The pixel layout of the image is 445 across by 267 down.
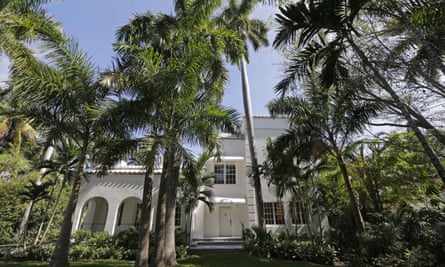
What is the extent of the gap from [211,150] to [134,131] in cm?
299

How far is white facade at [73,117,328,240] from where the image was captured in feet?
48.3

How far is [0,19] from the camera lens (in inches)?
305

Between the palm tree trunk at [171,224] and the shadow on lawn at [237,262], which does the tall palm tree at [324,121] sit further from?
the palm tree trunk at [171,224]

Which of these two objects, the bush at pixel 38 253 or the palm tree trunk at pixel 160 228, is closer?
the palm tree trunk at pixel 160 228

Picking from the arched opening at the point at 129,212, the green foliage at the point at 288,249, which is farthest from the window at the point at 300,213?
Answer: the arched opening at the point at 129,212

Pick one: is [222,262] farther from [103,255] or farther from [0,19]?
[0,19]

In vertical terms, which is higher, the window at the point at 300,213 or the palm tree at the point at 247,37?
the palm tree at the point at 247,37

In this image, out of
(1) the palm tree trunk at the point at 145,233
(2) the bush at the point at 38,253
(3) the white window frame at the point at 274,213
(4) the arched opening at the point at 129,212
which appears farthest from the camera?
(4) the arched opening at the point at 129,212

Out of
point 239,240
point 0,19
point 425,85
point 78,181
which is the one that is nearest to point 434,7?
point 425,85

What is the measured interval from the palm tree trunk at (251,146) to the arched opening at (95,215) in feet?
42.3

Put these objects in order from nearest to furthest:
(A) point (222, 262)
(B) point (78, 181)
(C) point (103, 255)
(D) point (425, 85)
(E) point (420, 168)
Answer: (D) point (425, 85), (B) point (78, 181), (A) point (222, 262), (C) point (103, 255), (E) point (420, 168)

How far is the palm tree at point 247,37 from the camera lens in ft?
40.2

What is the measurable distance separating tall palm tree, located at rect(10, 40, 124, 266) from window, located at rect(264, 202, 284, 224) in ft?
38.6

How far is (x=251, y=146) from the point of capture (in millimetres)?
13273
